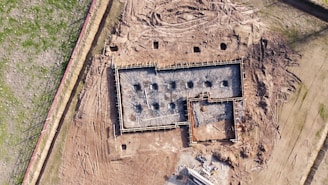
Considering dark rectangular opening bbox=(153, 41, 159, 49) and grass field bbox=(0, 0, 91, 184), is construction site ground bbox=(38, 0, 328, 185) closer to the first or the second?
dark rectangular opening bbox=(153, 41, 159, 49)

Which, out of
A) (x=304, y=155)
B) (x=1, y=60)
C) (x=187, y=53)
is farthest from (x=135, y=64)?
(x=304, y=155)

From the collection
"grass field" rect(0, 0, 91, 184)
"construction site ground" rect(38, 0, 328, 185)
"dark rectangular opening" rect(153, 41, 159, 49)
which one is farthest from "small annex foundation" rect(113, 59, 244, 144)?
"grass field" rect(0, 0, 91, 184)

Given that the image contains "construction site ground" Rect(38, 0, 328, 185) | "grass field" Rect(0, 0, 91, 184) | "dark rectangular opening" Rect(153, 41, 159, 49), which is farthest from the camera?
"grass field" Rect(0, 0, 91, 184)

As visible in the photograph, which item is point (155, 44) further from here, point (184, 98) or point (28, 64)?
point (28, 64)

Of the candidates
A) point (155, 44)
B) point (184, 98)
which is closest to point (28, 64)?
point (155, 44)

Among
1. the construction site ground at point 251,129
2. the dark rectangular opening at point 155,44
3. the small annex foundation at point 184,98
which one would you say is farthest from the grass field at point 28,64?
the dark rectangular opening at point 155,44

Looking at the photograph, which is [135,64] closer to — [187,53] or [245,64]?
[187,53]
